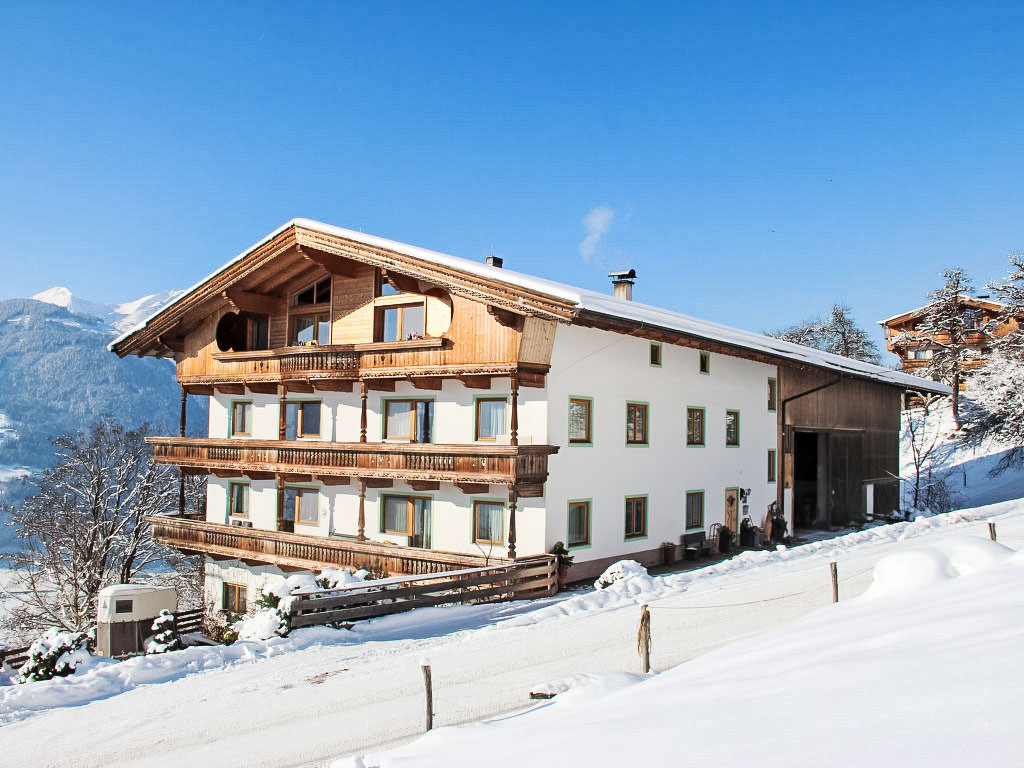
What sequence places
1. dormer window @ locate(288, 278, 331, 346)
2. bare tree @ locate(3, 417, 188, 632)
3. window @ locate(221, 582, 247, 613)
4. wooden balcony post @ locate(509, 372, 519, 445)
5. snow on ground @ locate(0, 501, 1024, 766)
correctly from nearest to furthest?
snow on ground @ locate(0, 501, 1024, 766)
wooden balcony post @ locate(509, 372, 519, 445)
dormer window @ locate(288, 278, 331, 346)
window @ locate(221, 582, 247, 613)
bare tree @ locate(3, 417, 188, 632)

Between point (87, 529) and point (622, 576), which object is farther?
point (87, 529)

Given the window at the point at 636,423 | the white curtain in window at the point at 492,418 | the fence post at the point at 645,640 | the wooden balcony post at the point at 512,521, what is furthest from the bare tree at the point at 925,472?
the fence post at the point at 645,640

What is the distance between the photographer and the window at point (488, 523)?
73.6 ft

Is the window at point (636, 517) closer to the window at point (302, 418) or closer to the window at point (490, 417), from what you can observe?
the window at point (490, 417)

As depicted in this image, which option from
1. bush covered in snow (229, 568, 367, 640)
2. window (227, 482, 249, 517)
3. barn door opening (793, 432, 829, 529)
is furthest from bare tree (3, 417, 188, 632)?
barn door opening (793, 432, 829, 529)

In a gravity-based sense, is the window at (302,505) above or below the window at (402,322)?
below

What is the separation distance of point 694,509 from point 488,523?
823 centimetres

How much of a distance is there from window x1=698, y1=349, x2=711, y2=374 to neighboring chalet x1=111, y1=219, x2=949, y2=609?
7 centimetres

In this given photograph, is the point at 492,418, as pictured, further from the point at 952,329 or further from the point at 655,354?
the point at 952,329

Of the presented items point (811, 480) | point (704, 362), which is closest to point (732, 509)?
point (704, 362)

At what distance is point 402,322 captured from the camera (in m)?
24.3

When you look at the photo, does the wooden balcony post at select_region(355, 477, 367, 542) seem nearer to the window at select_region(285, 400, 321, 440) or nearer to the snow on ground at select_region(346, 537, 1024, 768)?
the window at select_region(285, 400, 321, 440)

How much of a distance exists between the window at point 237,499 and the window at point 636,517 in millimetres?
14930

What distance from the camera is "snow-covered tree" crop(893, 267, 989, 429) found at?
52.9 meters
